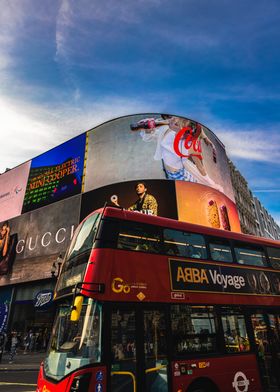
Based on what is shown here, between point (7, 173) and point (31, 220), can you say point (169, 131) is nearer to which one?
point (31, 220)

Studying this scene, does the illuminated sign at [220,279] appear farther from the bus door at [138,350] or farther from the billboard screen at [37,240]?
the billboard screen at [37,240]

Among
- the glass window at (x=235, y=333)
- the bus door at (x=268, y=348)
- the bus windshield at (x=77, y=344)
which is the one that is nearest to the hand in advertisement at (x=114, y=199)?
the bus door at (x=268, y=348)

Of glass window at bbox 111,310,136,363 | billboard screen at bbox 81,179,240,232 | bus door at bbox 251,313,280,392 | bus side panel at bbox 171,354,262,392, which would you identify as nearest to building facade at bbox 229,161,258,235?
billboard screen at bbox 81,179,240,232

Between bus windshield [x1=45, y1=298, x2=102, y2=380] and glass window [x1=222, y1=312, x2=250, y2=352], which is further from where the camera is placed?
glass window [x1=222, y1=312, x2=250, y2=352]

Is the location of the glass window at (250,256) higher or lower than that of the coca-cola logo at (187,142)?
lower

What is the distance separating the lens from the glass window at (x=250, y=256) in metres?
8.35

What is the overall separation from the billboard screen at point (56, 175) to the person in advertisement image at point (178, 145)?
7.41 metres

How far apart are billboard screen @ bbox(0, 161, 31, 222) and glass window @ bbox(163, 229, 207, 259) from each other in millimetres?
33684

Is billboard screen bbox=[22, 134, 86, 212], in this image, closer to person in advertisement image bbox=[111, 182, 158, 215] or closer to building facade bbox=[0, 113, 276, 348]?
building facade bbox=[0, 113, 276, 348]

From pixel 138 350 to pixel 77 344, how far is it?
1.17 m

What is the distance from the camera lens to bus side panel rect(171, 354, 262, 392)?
6023 millimetres

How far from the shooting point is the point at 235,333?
23.5 ft

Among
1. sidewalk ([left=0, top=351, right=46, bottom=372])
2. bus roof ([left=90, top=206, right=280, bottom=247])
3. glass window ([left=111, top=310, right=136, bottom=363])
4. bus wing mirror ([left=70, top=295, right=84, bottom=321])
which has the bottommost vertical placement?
sidewalk ([left=0, top=351, right=46, bottom=372])

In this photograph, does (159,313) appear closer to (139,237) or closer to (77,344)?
(139,237)
